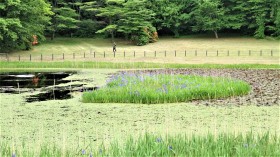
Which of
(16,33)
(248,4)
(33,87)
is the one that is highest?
(248,4)

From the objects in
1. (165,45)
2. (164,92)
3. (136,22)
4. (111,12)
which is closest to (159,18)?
(136,22)

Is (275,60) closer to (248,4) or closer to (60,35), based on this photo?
(248,4)

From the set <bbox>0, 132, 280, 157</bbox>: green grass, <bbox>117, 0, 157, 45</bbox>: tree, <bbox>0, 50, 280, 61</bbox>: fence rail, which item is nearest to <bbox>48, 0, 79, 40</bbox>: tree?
<bbox>117, 0, 157, 45</bbox>: tree

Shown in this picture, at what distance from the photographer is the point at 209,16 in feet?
179

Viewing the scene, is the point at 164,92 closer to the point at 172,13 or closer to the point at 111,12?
the point at 111,12

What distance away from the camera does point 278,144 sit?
6.30 metres

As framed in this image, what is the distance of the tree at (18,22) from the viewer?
37.6 metres

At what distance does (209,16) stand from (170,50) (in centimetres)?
1137

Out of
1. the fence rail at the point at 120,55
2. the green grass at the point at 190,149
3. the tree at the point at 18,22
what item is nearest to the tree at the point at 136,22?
the fence rail at the point at 120,55

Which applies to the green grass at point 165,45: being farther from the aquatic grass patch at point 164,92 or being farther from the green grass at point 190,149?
the green grass at point 190,149

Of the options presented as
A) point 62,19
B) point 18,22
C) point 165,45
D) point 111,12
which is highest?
point 111,12

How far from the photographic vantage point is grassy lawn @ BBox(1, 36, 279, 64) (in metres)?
36.9

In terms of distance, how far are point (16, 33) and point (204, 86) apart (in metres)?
27.9

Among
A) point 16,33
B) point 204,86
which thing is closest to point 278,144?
point 204,86
